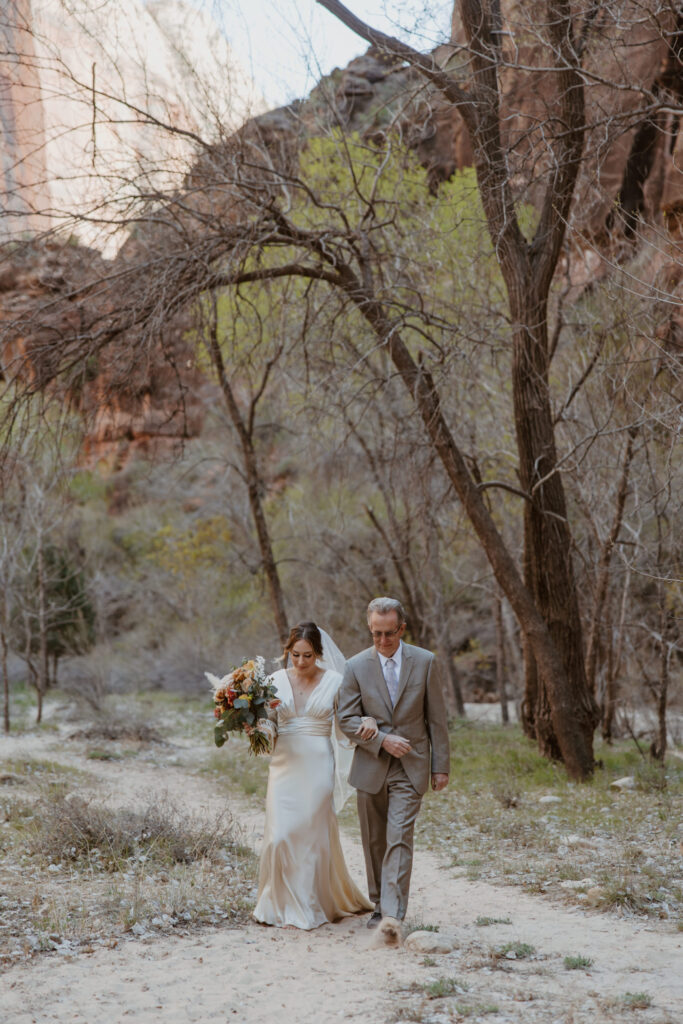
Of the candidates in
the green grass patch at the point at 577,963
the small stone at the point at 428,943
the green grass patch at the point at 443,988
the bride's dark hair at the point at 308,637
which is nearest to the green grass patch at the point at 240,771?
the bride's dark hair at the point at 308,637

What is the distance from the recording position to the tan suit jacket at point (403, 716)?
19.9 ft

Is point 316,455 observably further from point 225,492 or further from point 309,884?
point 309,884

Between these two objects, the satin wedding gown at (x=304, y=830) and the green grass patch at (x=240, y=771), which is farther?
the green grass patch at (x=240, y=771)

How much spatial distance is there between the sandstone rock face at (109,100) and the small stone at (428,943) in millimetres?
6735

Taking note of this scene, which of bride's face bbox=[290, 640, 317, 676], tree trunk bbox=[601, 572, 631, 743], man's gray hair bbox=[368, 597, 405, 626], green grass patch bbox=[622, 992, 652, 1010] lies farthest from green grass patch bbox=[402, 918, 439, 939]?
tree trunk bbox=[601, 572, 631, 743]

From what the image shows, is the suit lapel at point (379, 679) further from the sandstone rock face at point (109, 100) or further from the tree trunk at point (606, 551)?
the tree trunk at point (606, 551)

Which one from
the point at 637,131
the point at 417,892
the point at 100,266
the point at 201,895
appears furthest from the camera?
the point at 637,131

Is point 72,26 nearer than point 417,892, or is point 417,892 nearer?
point 417,892

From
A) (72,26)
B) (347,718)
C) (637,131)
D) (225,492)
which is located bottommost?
(347,718)

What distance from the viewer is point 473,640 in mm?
27641

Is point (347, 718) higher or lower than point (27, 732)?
higher

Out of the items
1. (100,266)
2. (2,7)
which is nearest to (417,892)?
(100,266)

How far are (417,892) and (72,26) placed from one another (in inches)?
333

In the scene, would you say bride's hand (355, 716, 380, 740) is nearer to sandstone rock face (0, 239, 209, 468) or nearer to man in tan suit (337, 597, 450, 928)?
man in tan suit (337, 597, 450, 928)
